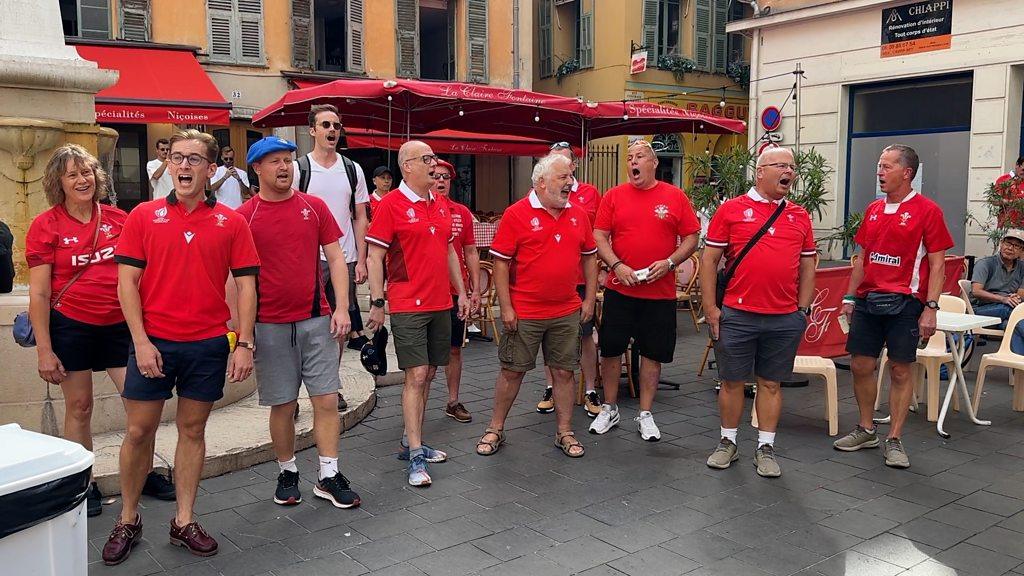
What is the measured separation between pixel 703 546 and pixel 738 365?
1.37 m

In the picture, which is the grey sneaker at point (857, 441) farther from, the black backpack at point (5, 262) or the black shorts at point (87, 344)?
the black backpack at point (5, 262)

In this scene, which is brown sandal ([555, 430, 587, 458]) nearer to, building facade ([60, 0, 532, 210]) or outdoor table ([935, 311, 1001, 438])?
outdoor table ([935, 311, 1001, 438])

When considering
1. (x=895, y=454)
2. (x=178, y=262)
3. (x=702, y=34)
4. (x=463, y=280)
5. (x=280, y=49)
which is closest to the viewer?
(x=178, y=262)

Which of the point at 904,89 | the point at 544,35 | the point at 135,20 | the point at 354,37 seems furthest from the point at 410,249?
the point at 544,35

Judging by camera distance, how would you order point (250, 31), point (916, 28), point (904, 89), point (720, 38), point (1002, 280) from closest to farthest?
point (1002, 280), point (916, 28), point (904, 89), point (250, 31), point (720, 38)

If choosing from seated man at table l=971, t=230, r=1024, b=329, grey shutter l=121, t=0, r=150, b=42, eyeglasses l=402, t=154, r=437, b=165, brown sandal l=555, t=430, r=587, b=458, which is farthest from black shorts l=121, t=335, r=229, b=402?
grey shutter l=121, t=0, r=150, b=42

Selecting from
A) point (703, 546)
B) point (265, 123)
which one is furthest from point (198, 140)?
point (265, 123)

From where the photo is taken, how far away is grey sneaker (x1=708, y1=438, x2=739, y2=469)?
5133mm

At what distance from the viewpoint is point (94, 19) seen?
15.7m

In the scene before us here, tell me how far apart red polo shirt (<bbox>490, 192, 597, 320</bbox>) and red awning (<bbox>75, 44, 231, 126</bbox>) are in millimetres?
10459

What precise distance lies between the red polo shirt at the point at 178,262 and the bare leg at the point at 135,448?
34cm

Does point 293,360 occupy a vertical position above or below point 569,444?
above

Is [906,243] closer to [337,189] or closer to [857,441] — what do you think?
[857,441]

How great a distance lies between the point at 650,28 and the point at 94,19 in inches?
465
